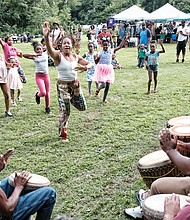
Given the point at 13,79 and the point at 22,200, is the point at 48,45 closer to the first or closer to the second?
the point at 22,200

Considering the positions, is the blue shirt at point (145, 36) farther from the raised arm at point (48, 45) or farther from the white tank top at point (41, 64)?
the raised arm at point (48, 45)

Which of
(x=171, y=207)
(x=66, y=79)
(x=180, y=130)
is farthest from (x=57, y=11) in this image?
(x=171, y=207)

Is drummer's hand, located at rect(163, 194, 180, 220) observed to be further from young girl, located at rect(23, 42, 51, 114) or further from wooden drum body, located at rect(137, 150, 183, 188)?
young girl, located at rect(23, 42, 51, 114)

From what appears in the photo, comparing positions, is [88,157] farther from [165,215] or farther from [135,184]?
[165,215]

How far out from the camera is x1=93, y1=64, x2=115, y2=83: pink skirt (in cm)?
803

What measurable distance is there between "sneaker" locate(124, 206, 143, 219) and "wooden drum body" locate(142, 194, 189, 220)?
69cm

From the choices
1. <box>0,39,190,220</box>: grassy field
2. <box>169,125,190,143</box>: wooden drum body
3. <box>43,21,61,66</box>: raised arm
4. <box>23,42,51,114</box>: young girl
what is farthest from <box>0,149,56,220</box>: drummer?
<box>23,42,51,114</box>: young girl

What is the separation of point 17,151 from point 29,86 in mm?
5202

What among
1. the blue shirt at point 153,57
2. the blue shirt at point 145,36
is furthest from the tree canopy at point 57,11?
the blue shirt at point 153,57

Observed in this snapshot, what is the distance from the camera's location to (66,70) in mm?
5395

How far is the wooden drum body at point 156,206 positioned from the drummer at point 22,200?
741mm

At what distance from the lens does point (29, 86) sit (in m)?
10.3

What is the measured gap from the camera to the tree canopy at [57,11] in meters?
38.7

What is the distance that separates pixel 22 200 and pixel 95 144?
263 cm
